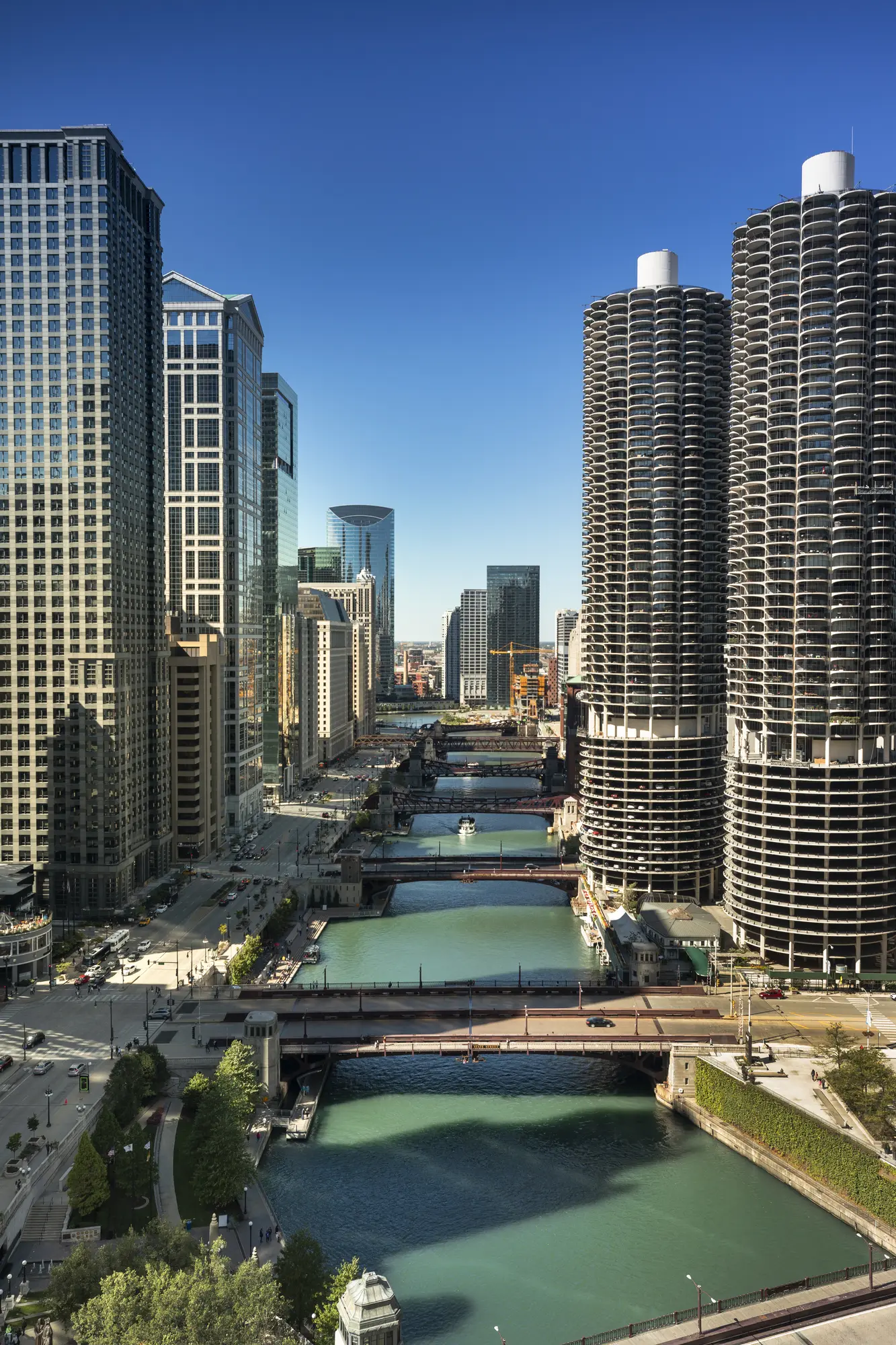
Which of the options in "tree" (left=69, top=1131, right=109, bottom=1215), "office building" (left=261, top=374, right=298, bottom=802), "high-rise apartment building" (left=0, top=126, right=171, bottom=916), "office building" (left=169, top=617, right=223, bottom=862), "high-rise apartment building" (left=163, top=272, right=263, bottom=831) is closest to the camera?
"tree" (left=69, top=1131, right=109, bottom=1215)

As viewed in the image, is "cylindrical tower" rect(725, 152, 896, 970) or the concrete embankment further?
"cylindrical tower" rect(725, 152, 896, 970)

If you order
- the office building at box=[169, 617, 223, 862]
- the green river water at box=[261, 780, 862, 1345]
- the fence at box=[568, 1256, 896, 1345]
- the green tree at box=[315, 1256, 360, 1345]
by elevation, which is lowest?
the green river water at box=[261, 780, 862, 1345]

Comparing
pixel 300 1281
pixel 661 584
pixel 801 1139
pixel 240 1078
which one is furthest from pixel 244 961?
pixel 661 584

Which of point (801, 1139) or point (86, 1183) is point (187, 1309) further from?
point (801, 1139)

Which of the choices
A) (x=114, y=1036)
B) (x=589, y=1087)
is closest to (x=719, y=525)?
(x=589, y=1087)

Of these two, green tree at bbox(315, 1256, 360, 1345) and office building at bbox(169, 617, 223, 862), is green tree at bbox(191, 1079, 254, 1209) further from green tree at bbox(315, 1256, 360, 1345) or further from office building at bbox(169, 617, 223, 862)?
office building at bbox(169, 617, 223, 862)

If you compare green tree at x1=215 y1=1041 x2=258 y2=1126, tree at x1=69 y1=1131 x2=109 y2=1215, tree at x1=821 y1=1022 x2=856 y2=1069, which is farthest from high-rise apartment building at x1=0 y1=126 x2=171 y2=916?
tree at x1=821 y1=1022 x2=856 y2=1069

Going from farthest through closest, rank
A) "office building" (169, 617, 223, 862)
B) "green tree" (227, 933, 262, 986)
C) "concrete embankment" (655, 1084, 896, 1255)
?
"office building" (169, 617, 223, 862) → "green tree" (227, 933, 262, 986) → "concrete embankment" (655, 1084, 896, 1255)
